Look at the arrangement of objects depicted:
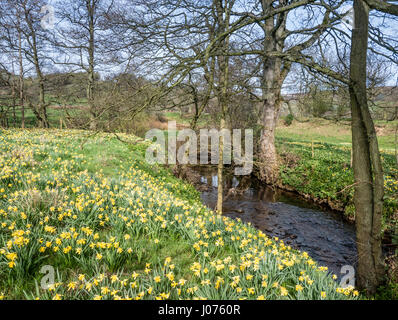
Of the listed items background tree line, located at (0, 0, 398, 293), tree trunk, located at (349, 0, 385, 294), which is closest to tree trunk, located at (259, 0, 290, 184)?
background tree line, located at (0, 0, 398, 293)

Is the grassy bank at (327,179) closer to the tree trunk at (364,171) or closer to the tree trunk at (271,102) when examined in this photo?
the tree trunk at (271,102)

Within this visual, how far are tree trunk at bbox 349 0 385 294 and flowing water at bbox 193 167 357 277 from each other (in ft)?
3.88

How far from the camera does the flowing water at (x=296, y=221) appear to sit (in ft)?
18.2

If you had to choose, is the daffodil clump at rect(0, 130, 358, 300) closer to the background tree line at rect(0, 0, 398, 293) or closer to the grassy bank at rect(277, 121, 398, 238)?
the background tree line at rect(0, 0, 398, 293)

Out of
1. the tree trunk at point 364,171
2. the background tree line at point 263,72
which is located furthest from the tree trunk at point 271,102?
the tree trunk at point 364,171

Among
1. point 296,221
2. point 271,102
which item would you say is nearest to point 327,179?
point 296,221

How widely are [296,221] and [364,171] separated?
425 cm

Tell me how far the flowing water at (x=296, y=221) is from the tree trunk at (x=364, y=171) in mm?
1181

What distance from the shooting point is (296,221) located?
7.36 metres

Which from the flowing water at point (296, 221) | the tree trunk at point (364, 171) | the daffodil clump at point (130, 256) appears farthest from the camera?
the flowing water at point (296, 221)

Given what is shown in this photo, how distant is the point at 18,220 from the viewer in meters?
2.96

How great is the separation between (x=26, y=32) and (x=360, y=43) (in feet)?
63.0

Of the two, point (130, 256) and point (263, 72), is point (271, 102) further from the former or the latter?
point (130, 256)
